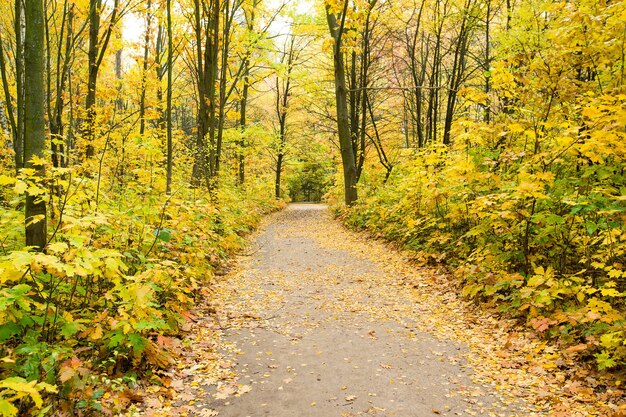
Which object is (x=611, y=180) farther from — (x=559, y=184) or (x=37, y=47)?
(x=37, y=47)

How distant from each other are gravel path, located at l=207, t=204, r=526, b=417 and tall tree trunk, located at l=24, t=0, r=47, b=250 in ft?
8.72

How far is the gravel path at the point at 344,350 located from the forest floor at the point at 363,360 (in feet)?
0.05

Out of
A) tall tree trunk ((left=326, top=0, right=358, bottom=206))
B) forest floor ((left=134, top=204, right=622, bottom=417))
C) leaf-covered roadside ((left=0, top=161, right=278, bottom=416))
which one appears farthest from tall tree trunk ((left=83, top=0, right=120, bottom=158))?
tall tree trunk ((left=326, top=0, right=358, bottom=206))

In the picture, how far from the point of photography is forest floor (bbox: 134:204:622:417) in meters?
3.57

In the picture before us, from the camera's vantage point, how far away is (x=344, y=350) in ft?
15.5

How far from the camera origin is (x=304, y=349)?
4.81m

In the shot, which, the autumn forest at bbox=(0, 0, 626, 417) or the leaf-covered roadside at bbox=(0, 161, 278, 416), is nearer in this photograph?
the leaf-covered roadside at bbox=(0, 161, 278, 416)

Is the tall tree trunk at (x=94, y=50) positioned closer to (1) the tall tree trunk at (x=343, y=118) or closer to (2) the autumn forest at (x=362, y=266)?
(2) the autumn forest at (x=362, y=266)

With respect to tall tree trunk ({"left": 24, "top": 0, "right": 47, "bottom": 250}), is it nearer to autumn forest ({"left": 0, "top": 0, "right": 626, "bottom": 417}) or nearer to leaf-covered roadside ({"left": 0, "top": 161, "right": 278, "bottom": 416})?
autumn forest ({"left": 0, "top": 0, "right": 626, "bottom": 417})

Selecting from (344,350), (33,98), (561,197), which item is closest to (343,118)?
(561,197)

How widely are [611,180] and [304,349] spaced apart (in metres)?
4.52

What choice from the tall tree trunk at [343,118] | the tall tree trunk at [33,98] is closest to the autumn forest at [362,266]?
the tall tree trunk at [33,98]

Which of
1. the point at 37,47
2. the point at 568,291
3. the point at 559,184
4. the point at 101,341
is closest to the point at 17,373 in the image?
the point at 101,341

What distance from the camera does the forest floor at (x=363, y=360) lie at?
3572mm
